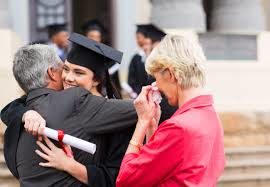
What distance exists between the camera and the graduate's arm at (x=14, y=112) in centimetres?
334

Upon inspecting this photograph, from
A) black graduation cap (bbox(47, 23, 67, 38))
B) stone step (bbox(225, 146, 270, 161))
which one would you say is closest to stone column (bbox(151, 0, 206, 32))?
black graduation cap (bbox(47, 23, 67, 38))

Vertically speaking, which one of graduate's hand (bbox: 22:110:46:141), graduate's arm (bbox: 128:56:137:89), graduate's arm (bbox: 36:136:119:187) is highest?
graduate's hand (bbox: 22:110:46:141)

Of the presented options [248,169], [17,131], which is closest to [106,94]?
[17,131]

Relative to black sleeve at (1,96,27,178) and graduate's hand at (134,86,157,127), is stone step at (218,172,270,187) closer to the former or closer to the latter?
black sleeve at (1,96,27,178)

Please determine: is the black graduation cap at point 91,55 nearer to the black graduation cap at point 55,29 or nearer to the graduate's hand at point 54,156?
the graduate's hand at point 54,156

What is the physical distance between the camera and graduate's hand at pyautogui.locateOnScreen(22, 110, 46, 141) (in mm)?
3123

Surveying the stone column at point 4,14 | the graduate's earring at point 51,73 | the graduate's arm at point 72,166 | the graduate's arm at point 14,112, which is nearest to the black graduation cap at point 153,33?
the stone column at point 4,14

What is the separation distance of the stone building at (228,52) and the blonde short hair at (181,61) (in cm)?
511

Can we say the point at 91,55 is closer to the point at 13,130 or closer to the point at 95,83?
the point at 95,83

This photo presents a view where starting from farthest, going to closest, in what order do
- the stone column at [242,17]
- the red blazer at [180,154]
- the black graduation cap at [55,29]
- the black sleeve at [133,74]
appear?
the stone column at [242,17] → the black graduation cap at [55,29] → the black sleeve at [133,74] → the red blazer at [180,154]

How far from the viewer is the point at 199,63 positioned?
2.92 metres

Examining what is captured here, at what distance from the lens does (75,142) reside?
10.1 ft

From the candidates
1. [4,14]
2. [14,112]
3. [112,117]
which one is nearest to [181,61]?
[112,117]

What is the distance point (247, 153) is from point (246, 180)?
0.47 m
